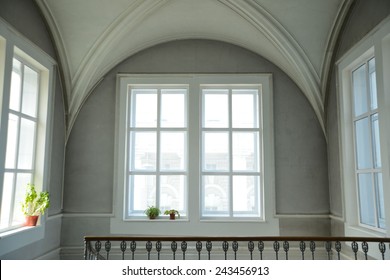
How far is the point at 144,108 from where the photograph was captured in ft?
20.2

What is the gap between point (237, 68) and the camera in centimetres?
608

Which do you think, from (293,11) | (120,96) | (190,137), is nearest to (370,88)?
(293,11)

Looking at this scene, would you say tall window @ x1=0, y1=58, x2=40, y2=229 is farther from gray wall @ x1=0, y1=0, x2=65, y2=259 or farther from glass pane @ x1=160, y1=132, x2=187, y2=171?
glass pane @ x1=160, y1=132, x2=187, y2=171

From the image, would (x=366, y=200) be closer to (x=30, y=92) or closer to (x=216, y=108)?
(x=216, y=108)

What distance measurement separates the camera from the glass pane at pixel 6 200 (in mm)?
4133

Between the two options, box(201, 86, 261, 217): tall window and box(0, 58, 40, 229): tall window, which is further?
box(201, 86, 261, 217): tall window

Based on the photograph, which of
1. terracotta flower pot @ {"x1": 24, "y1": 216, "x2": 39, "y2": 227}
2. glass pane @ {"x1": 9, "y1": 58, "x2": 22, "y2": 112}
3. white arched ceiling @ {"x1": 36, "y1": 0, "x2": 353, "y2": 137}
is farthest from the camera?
white arched ceiling @ {"x1": 36, "y1": 0, "x2": 353, "y2": 137}

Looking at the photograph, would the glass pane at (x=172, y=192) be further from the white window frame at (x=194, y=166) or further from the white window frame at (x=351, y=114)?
the white window frame at (x=351, y=114)

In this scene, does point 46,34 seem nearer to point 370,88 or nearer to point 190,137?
point 190,137

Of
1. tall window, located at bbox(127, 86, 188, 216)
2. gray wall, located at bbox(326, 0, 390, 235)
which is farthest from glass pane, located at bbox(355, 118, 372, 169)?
tall window, located at bbox(127, 86, 188, 216)

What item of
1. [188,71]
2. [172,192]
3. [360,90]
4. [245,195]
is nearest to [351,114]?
[360,90]

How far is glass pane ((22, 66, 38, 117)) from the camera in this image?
471 cm

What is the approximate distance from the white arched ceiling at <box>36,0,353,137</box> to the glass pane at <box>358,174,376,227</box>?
147 centimetres

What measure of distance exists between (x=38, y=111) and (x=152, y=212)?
242 cm
